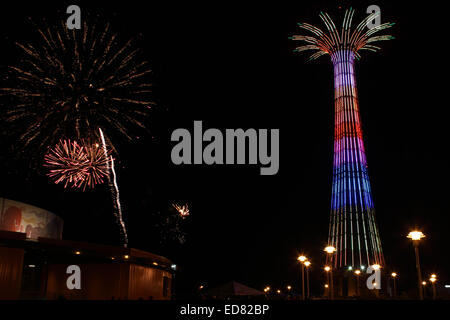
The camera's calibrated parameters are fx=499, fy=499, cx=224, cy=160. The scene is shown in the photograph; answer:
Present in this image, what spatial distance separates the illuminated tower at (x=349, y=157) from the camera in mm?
48188

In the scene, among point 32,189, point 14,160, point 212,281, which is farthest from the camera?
point 212,281

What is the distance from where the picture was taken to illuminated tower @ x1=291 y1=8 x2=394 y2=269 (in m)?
48.2

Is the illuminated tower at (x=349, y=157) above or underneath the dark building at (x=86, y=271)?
above

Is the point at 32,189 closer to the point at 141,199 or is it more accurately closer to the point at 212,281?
the point at 141,199

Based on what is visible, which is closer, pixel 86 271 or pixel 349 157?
pixel 86 271

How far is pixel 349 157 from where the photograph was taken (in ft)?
157

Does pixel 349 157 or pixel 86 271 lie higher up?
pixel 349 157

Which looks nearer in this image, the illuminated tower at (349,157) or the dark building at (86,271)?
the dark building at (86,271)

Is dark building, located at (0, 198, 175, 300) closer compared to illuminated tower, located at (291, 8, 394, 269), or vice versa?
dark building, located at (0, 198, 175, 300)

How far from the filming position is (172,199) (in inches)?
2496

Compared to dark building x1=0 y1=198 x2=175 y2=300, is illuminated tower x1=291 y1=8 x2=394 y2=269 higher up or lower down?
higher up
